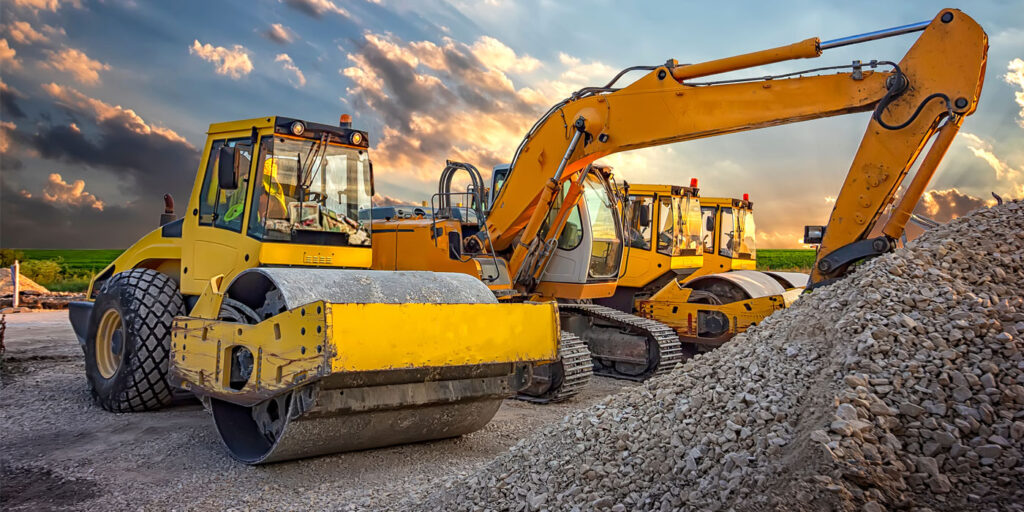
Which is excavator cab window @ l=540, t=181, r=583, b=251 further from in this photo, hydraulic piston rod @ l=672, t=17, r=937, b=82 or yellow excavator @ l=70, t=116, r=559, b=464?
yellow excavator @ l=70, t=116, r=559, b=464

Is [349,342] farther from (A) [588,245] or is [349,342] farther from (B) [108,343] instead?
(A) [588,245]

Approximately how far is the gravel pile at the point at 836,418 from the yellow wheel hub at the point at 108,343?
162 inches

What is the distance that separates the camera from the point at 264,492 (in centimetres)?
496

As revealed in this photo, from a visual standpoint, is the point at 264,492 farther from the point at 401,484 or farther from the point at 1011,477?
the point at 1011,477

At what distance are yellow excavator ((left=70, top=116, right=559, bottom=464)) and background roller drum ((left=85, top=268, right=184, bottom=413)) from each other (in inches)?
0.5

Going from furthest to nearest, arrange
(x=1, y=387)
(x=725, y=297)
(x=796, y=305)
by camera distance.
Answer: (x=725, y=297) → (x=1, y=387) → (x=796, y=305)

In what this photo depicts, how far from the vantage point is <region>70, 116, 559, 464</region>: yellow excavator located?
4.82 metres

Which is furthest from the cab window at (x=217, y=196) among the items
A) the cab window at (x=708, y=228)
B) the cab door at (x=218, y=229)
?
the cab window at (x=708, y=228)

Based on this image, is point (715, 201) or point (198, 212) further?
→ point (715, 201)

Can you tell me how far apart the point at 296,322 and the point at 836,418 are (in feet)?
9.55

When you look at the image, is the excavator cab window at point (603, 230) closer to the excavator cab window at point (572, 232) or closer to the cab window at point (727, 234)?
the excavator cab window at point (572, 232)

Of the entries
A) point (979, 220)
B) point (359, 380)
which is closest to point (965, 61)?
point (979, 220)

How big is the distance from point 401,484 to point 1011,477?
3.30 meters

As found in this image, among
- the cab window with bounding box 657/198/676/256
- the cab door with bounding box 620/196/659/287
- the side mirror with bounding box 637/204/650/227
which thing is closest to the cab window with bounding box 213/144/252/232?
the side mirror with bounding box 637/204/650/227
